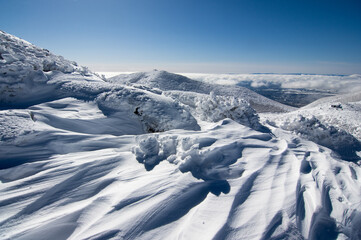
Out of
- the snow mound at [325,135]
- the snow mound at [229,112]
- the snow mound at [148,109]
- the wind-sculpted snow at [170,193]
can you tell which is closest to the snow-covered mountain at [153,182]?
the wind-sculpted snow at [170,193]

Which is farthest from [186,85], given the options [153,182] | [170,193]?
[170,193]

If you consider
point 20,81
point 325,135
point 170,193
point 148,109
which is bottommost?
point 325,135

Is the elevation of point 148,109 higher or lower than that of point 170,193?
higher

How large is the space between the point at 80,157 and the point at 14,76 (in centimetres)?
306

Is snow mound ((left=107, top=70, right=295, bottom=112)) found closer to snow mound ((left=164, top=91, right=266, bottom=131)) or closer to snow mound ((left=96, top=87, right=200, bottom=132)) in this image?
snow mound ((left=164, top=91, right=266, bottom=131))

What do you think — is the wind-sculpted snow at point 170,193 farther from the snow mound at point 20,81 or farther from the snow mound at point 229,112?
the snow mound at point 229,112

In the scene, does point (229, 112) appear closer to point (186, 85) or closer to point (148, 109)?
point (148, 109)

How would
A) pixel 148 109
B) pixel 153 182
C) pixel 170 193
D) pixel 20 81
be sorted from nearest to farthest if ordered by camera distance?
1. pixel 170 193
2. pixel 153 182
3. pixel 20 81
4. pixel 148 109

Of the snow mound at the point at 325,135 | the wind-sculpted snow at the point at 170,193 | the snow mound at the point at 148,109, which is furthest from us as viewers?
the snow mound at the point at 325,135

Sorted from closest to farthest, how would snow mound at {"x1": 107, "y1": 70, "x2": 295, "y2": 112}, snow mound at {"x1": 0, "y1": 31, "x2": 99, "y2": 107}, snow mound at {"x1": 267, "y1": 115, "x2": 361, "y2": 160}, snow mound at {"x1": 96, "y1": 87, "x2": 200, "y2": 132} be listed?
snow mound at {"x1": 0, "y1": 31, "x2": 99, "y2": 107}, snow mound at {"x1": 96, "y1": 87, "x2": 200, "y2": 132}, snow mound at {"x1": 267, "y1": 115, "x2": 361, "y2": 160}, snow mound at {"x1": 107, "y1": 70, "x2": 295, "y2": 112}

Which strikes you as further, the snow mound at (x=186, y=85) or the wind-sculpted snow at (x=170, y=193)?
the snow mound at (x=186, y=85)

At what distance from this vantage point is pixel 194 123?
13.2 ft

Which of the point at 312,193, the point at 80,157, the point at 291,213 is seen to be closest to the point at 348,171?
the point at 312,193

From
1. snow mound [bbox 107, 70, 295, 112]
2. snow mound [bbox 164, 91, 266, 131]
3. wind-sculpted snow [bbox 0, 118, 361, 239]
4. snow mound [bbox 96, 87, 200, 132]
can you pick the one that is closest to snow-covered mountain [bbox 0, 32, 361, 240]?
wind-sculpted snow [bbox 0, 118, 361, 239]
